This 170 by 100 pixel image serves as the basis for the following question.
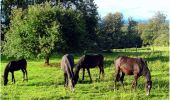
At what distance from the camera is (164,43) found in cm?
8162

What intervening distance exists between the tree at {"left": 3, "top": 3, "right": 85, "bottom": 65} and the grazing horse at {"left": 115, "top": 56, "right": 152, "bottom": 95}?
507 inches

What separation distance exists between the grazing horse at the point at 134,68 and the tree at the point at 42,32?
12880 mm

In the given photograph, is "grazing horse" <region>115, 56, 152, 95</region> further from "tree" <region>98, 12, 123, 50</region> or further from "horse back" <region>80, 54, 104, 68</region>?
"tree" <region>98, 12, 123, 50</region>

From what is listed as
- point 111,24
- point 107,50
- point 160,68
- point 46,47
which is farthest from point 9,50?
point 111,24

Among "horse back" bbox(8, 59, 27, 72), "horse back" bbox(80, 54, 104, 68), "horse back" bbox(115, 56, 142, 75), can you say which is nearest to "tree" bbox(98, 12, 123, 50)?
"horse back" bbox(80, 54, 104, 68)

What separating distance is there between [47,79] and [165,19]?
98.6 metres

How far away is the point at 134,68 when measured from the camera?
1716 cm

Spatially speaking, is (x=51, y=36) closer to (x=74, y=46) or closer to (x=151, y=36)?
(x=74, y=46)

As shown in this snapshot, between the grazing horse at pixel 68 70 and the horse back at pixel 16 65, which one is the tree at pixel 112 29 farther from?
the grazing horse at pixel 68 70

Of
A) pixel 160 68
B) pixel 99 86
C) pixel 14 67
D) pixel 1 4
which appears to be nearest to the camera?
pixel 99 86

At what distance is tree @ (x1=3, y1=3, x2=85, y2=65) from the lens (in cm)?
3103

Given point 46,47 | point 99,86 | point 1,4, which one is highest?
point 1,4

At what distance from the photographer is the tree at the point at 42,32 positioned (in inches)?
1222

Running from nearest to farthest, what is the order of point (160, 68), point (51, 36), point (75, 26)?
point (160, 68), point (51, 36), point (75, 26)
